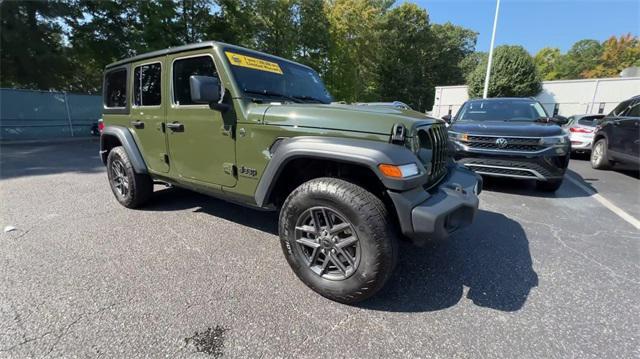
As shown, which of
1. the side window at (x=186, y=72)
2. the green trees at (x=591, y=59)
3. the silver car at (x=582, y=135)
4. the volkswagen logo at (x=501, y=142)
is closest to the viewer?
the side window at (x=186, y=72)

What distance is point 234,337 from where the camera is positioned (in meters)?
1.77

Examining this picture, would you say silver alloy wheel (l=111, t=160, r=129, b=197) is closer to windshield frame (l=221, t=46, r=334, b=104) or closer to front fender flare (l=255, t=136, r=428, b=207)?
windshield frame (l=221, t=46, r=334, b=104)

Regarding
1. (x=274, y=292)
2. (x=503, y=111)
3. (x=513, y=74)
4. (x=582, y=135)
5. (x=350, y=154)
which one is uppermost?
(x=513, y=74)

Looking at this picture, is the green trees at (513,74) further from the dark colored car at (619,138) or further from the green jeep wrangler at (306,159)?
the green jeep wrangler at (306,159)

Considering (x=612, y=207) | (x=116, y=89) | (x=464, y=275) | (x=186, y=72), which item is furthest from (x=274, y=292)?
(x=612, y=207)

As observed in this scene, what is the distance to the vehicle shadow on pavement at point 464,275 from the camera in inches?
84.1

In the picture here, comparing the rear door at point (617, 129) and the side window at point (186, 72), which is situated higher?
the side window at point (186, 72)

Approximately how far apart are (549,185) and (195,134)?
5.40 metres

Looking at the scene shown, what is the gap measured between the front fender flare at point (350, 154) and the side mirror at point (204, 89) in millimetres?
677

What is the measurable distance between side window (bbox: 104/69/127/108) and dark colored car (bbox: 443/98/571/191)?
4.55m

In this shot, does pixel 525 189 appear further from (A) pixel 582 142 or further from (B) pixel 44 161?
(B) pixel 44 161

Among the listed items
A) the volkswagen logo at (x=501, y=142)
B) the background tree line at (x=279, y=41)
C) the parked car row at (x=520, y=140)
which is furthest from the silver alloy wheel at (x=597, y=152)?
the background tree line at (x=279, y=41)

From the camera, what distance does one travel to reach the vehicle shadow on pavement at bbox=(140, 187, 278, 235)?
3506 millimetres

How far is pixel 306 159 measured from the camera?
7.64 ft
